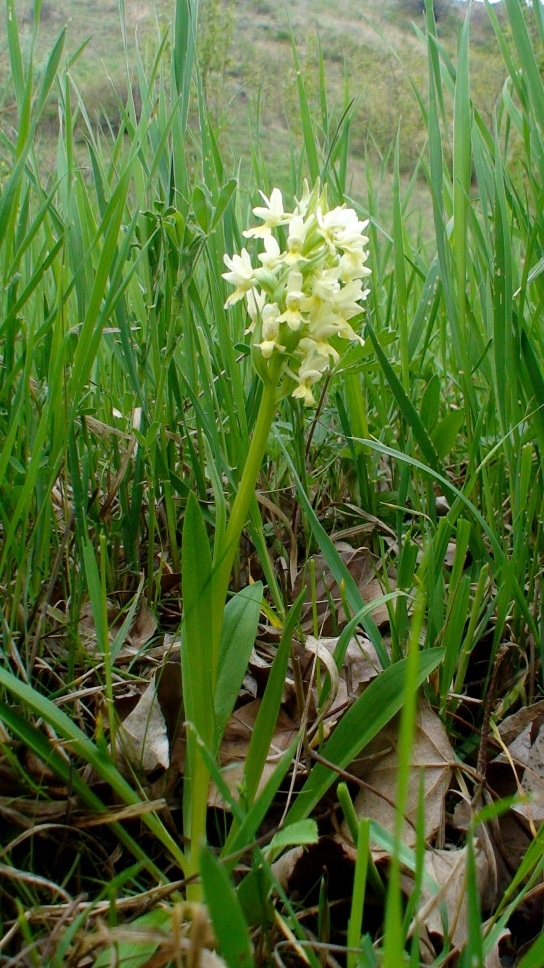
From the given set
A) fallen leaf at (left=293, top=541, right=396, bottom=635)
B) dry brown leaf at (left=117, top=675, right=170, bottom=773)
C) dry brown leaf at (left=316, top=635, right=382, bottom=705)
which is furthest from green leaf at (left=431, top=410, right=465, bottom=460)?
dry brown leaf at (left=117, top=675, right=170, bottom=773)

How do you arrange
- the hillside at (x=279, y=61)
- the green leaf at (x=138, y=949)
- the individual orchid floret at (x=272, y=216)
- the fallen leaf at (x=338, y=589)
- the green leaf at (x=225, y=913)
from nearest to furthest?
1. the green leaf at (x=225, y=913)
2. the green leaf at (x=138, y=949)
3. the individual orchid floret at (x=272, y=216)
4. the fallen leaf at (x=338, y=589)
5. the hillside at (x=279, y=61)

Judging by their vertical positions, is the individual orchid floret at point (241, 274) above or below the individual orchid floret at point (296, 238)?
below

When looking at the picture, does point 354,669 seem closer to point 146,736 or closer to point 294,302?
point 146,736

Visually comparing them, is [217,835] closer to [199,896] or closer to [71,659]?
[199,896]

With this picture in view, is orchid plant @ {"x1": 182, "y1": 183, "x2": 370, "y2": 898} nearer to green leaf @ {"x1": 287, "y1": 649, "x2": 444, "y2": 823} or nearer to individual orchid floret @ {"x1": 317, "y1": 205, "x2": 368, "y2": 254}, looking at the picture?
individual orchid floret @ {"x1": 317, "y1": 205, "x2": 368, "y2": 254}

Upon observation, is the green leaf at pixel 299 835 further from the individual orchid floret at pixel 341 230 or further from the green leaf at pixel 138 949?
the individual orchid floret at pixel 341 230

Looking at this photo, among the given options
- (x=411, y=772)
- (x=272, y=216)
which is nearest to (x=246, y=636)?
(x=411, y=772)


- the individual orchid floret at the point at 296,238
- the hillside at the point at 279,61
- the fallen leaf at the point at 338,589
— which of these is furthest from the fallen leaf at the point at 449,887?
the hillside at the point at 279,61

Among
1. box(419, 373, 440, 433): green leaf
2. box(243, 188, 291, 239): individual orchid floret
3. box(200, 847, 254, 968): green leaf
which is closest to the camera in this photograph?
box(200, 847, 254, 968): green leaf
